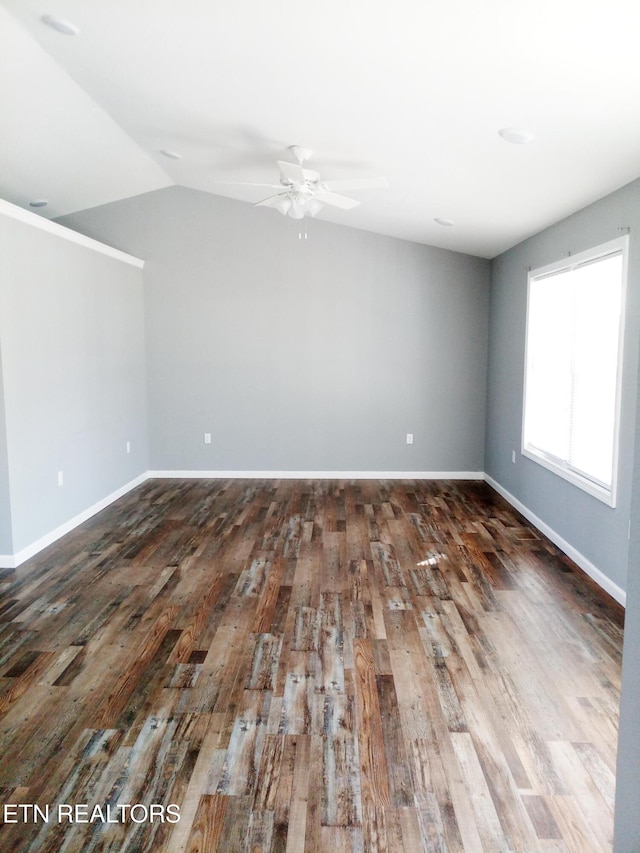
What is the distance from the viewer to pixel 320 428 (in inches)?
270

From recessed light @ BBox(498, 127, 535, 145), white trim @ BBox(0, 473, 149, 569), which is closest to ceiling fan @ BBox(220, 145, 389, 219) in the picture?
recessed light @ BBox(498, 127, 535, 145)

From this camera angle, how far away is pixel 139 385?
6.59 meters

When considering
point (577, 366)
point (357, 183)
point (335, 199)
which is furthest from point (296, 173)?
point (577, 366)

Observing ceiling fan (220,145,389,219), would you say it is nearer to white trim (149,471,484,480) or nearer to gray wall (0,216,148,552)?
gray wall (0,216,148,552)

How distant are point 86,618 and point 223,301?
417 cm

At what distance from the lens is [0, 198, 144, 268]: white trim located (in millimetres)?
3978

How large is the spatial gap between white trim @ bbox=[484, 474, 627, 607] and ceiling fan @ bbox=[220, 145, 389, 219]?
2.84 m

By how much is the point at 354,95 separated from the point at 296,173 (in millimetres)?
663

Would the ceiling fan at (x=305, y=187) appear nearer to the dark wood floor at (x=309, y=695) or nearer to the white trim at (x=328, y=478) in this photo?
the dark wood floor at (x=309, y=695)

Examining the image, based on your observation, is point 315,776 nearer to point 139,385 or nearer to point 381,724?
point 381,724

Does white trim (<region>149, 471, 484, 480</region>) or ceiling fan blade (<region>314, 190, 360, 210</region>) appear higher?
ceiling fan blade (<region>314, 190, 360, 210</region>)

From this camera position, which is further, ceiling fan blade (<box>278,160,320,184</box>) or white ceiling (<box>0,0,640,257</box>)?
ceiling fan blade (<box>278,160,320,184</box>)

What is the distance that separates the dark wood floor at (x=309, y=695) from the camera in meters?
1.90

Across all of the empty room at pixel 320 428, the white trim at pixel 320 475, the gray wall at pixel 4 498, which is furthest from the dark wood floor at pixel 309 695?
the white trim at pixel 320 475
